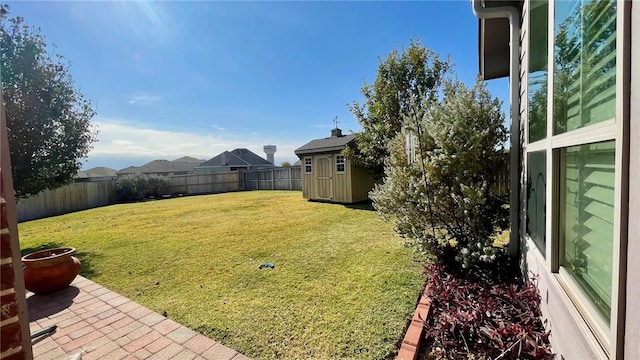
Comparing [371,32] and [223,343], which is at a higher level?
[371,32]

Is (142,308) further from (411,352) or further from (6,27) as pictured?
(6,27)

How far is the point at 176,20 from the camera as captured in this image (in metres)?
5.65

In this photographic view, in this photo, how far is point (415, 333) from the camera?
2.56 meters

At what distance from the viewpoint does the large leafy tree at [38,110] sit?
6316 mm

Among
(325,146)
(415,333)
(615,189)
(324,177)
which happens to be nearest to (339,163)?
(324,177)

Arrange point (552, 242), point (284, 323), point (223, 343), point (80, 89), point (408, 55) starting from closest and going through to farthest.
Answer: point (552, 242), point (223, 343), point (284, 323), point (80, 89), point (408, 55)

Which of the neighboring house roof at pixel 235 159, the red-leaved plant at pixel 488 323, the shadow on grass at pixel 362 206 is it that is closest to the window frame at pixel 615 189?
the red-leaved plant at pixel 488 323

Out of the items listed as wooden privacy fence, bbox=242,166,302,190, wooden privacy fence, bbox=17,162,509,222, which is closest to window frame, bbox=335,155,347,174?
wooden privacy fence, bbox=17,162,509,222

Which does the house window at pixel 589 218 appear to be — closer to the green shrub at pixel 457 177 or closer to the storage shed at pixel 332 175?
the green shrub at pixel 457 177

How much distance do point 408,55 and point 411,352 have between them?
10.6 meters

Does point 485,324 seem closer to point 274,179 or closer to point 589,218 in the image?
point 589,218

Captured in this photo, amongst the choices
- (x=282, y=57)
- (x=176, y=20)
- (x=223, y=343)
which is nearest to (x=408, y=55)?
(x=282, y=57)

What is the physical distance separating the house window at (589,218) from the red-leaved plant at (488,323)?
76 centimetres

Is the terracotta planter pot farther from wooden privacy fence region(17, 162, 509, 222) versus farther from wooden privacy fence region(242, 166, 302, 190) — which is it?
wooden privacy fence region(242, 166, 302, 190)
